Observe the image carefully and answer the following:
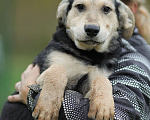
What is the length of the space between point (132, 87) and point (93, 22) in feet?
2.72

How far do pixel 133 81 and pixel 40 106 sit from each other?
39.4 inches

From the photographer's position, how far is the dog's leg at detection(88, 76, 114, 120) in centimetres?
229

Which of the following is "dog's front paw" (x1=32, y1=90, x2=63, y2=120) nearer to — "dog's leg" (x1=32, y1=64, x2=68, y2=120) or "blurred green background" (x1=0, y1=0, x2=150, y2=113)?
"dog's leg" (x1=32, y1=64, x2=68, y2=120)

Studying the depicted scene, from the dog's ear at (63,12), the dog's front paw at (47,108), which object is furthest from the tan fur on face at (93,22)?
the dog's front paw at (47,108)

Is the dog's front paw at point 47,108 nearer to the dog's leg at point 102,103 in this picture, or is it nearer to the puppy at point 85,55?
the puppy at point 85,55

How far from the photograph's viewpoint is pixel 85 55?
303cm

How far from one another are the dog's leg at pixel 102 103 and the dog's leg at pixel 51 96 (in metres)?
0.33

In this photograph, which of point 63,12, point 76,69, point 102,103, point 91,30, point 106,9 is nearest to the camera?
point 102,103

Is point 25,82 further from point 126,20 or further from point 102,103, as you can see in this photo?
point 126,20

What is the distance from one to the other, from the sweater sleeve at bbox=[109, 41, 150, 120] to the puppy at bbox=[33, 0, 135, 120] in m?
0.10

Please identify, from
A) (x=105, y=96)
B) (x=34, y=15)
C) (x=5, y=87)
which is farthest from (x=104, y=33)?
(x=34, y=15)

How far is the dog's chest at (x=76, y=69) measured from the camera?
114 inches

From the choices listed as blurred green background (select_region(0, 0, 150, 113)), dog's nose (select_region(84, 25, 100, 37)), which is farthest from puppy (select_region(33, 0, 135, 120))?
blurred green background (select_region(0, 0, 150, 113))

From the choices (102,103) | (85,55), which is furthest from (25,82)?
(102,103)
